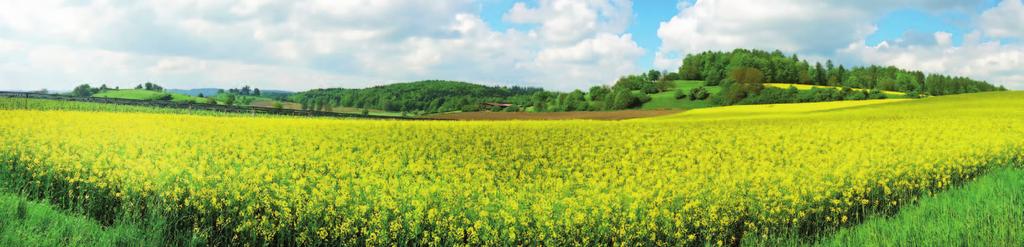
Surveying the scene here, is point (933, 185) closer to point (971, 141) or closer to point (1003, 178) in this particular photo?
point (1003, 178)

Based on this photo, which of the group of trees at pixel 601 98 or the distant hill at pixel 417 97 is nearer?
the group of trees at pixel 601 98

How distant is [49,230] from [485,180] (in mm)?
7429

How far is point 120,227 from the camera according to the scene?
10.3 meters

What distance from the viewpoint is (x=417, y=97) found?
363 feet

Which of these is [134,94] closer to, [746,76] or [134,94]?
[134,94]

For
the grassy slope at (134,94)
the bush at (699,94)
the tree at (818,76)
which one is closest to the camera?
the bush at (699,94)

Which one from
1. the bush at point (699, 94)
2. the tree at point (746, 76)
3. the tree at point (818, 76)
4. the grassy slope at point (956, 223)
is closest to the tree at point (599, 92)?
the bush at point (699, 94)

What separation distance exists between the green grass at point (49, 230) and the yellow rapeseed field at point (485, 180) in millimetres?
1026

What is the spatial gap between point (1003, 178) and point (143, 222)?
57.4 ft

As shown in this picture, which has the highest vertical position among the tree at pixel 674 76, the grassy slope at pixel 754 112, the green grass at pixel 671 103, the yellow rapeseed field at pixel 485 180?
the tree at pixel 674 76

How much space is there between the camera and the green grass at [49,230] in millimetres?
8961

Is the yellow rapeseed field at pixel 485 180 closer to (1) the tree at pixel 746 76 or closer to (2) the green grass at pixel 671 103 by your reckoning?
(2) the green grass at pixel 671 103

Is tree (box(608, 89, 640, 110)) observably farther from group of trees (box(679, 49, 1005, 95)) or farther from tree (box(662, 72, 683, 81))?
tree (box(662, 72, 683, 81))

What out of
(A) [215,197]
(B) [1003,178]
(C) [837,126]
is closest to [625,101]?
(C) [837,126]
